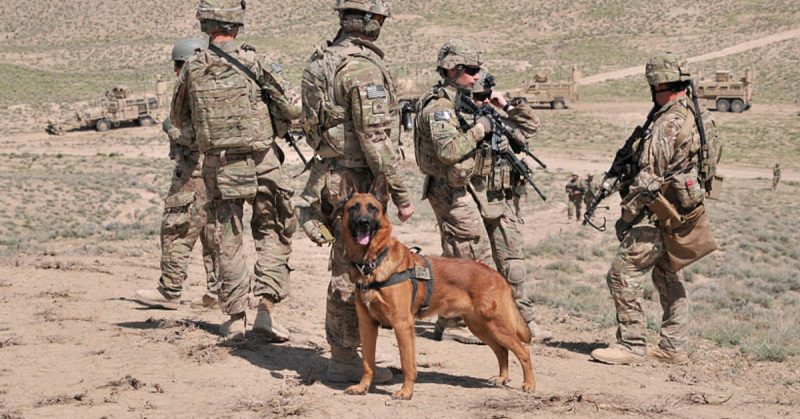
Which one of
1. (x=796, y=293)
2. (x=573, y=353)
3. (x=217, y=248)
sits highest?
(x=217, y=248)

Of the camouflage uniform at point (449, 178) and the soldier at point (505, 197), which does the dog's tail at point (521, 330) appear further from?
the soldier at point (505, 197)

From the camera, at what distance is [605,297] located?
12.4 m

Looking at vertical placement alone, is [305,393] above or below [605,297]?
above

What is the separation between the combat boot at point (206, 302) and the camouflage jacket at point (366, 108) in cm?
310

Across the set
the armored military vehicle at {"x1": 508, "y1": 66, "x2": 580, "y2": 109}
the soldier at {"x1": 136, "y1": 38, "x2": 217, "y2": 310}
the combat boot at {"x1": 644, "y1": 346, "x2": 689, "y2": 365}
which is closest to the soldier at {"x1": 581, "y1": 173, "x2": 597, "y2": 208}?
the combat boot at {"x1": 644, "y1": 346, "x2": 689, "y2": 365}

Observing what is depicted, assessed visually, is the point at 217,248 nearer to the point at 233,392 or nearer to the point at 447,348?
the point at 233,392

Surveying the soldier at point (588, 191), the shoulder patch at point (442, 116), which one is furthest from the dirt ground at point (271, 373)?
the soldier at point (588, 191)

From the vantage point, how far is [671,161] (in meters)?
7.54

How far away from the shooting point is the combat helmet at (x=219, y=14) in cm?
680

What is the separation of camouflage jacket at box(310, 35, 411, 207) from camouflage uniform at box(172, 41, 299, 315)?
2.83 feet

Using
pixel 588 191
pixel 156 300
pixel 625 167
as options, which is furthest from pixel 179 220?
pixel 588 191

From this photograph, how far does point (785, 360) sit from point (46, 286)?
7.15m

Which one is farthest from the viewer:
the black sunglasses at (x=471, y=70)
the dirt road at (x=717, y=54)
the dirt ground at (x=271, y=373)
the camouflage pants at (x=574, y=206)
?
the dirt road at (x=717, y=54)

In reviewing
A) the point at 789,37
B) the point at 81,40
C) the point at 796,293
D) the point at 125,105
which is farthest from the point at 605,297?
the point at 81,40
